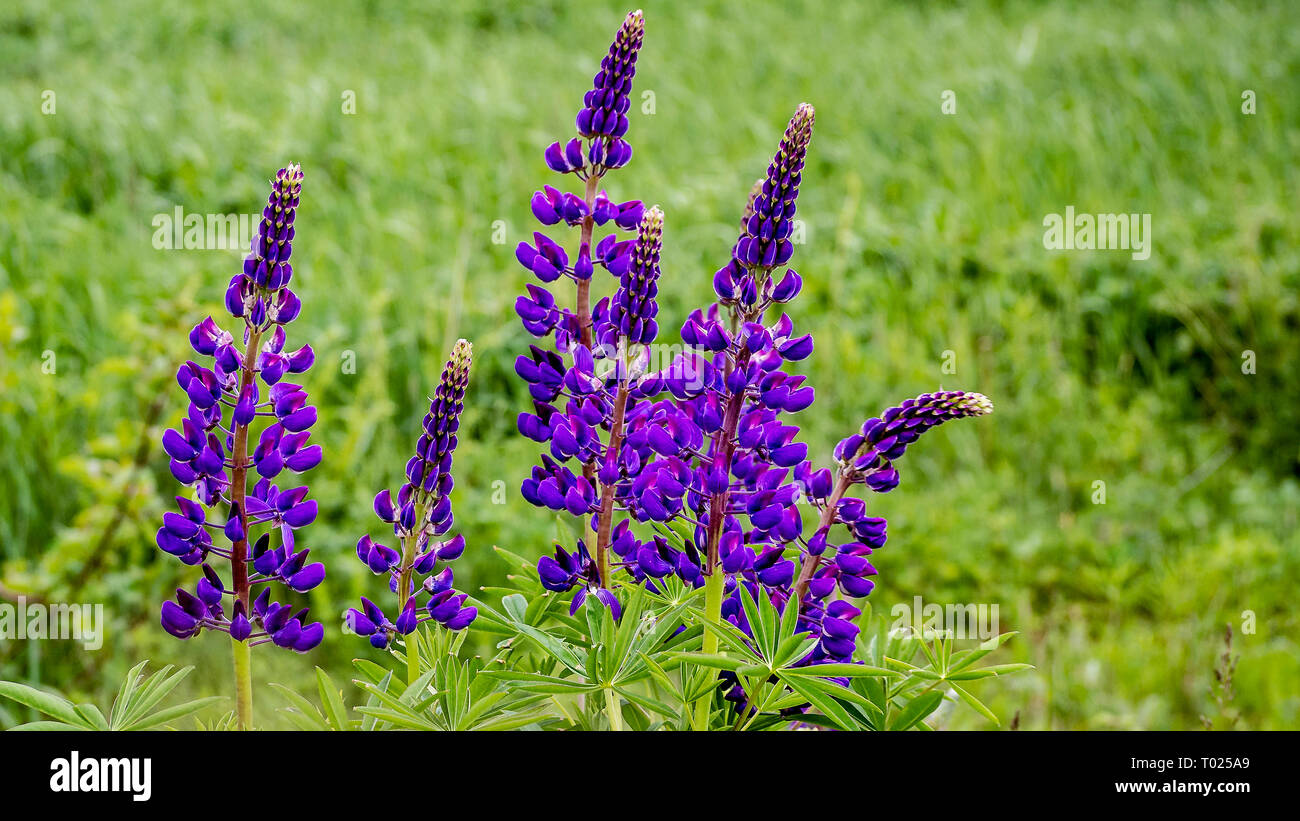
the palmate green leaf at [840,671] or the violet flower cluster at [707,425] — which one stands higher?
the violet flower cluster at [707,425]

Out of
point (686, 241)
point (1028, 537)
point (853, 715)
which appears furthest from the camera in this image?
point (686, 241)

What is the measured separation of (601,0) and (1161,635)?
6.82 meters

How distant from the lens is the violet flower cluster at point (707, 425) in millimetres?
1026

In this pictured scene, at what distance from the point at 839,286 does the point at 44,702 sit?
406 centimetres

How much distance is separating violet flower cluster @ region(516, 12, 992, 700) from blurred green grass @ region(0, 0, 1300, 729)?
1704mm

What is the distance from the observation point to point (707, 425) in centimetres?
104

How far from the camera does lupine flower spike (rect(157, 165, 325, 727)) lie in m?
0.97

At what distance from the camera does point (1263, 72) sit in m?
6.64

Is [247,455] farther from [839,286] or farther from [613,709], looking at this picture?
[839,286]

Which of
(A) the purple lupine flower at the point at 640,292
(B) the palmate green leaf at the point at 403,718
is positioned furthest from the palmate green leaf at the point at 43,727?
(A) the purple lupine flower at the point at 640,292

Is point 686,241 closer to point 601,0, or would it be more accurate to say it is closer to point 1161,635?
point 1161,635

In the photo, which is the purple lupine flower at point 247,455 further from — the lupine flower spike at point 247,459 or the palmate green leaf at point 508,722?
the palmate green leaf at point 508,722
